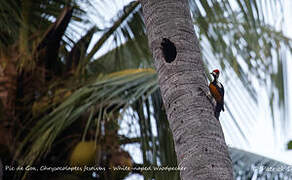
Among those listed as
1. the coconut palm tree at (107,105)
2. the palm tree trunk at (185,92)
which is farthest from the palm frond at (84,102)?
the palm tree trunk at (185,92)

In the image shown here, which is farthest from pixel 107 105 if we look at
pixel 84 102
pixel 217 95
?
pixel 217 95

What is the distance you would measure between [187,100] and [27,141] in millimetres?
1486

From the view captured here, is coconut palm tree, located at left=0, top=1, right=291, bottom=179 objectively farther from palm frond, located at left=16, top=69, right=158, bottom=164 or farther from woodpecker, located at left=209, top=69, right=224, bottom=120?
woodpecker, located at left=209, top=69, right=224, bottom=120

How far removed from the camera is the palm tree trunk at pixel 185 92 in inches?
50.9

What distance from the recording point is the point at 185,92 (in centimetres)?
147

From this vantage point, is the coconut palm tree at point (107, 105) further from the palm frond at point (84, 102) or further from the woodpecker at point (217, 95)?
Answer: the woodpecker at point (217, 95)

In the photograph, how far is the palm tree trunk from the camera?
1.29 m

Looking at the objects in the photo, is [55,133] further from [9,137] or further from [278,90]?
[278,90]

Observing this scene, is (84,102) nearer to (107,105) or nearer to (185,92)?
(107,105)

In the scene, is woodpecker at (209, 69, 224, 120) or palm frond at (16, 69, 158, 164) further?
palm frond at (16, 69, 158, 164)

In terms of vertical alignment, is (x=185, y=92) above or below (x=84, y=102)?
below

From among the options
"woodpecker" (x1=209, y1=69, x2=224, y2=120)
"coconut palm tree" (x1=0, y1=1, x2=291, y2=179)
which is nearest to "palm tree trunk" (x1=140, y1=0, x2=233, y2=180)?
"woodpecker" (x1=209, y1=69, x2=224, y2=120)

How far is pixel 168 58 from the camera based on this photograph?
5.24ft

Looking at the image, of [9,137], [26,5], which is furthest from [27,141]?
[26,5]
